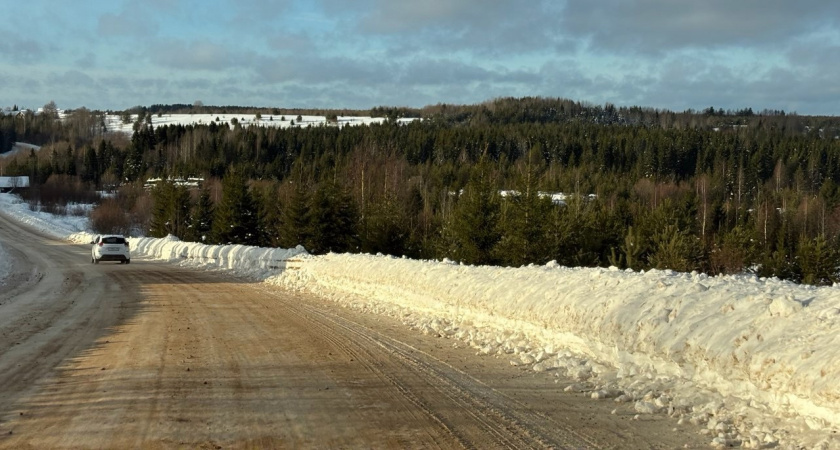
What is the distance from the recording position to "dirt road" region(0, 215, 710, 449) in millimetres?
6223

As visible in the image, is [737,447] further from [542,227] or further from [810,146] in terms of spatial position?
[810,146]

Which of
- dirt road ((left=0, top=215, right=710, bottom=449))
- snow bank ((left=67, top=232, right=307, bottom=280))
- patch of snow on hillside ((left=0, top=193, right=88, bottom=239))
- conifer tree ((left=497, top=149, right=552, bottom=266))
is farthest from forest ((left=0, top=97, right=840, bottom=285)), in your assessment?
dirt road ((left=0, top=215, right=710, bottom=449))

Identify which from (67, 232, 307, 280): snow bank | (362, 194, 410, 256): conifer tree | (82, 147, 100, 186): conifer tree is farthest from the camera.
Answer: (82, 147, 100, 186): conifer tree

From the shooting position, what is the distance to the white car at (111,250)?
36.7 metres

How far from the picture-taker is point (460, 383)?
8453mm

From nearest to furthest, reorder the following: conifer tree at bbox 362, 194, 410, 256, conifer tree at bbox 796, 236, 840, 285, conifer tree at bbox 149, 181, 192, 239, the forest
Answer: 1. the forest
2. conifer tree at bbox 362, 194, 410, 256
3. conifer tree at bbox 796, 236, 840, 285
4. conifer tree at bbox 149, 181, 192, 239

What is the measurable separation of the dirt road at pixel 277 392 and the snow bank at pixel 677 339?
0.56 metres

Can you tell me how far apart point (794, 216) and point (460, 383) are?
286ft

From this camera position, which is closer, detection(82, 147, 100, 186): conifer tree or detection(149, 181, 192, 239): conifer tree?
detection(149, 181, 192, 239): conifer tree

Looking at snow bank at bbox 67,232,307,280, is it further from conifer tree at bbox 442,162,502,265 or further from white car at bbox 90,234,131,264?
conifer tree at bbox 442,162,502,265

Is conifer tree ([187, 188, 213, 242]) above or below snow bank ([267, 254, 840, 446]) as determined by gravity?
below

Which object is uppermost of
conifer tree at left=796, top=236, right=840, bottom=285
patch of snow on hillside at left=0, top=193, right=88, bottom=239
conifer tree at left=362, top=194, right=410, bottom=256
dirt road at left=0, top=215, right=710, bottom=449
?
dirt road at left=0, top=215, right=710, bottom=449

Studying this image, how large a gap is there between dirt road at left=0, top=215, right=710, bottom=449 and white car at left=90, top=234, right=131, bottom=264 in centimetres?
2355

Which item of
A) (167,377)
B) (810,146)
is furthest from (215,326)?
(810,146)
